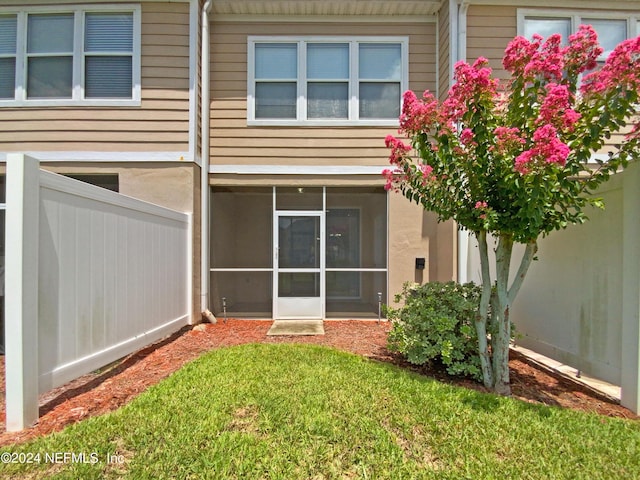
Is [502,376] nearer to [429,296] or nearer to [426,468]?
[429,296]

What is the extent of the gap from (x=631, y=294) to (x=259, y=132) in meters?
6.03

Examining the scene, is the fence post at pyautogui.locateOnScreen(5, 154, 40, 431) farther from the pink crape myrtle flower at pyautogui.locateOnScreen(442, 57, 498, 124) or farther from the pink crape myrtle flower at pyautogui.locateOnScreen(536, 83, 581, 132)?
the pink crape myrtle flower at pyautogui.locateOnScreen(536, 83, 581, 132)

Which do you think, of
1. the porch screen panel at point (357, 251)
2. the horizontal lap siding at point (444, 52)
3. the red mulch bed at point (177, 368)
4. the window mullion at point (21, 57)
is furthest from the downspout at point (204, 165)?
the horizontal lap siding at point (444, 52)

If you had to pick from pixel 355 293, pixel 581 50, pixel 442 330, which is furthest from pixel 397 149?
pixel 355 293

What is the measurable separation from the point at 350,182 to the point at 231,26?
3832 millimetres

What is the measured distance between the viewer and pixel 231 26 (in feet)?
22.4

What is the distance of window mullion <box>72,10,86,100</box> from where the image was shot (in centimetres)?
625

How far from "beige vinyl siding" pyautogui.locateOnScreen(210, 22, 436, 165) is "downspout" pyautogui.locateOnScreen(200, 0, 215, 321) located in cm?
16

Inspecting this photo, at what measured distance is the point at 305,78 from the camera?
686 centimetres

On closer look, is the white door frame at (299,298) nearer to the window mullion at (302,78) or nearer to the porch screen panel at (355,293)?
the porch screen panel at (355,293)

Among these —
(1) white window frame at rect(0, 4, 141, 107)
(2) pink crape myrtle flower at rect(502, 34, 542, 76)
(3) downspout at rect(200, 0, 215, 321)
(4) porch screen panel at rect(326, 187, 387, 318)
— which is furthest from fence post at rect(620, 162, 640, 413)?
(1) white window frame at rect(0, 4, 141, 107)

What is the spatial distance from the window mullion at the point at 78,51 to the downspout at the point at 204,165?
6.81ft

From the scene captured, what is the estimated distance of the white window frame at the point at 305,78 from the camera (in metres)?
6.80

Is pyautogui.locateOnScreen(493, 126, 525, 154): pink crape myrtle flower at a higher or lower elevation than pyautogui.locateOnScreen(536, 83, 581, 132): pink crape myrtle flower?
lower
